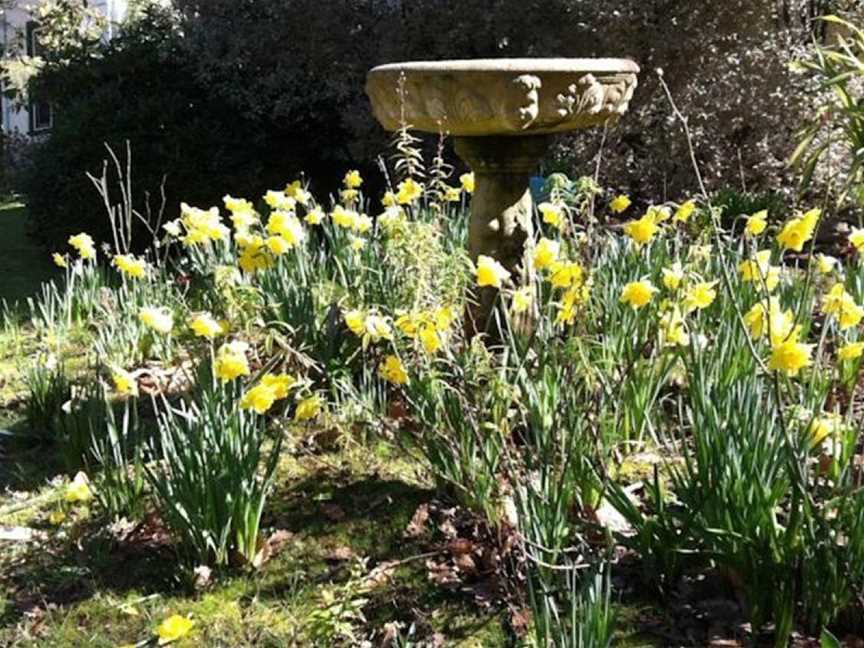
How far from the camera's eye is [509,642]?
99.5 inches

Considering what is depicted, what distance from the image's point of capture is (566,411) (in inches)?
108

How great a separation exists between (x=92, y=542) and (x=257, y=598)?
2.10 feet

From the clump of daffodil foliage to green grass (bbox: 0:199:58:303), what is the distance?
297 cm

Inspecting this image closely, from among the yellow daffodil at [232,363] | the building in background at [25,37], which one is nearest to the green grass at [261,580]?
the yellow daffodil at [232,363]

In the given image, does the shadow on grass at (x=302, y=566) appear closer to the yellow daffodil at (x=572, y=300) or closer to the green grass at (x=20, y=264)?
the yellow daffodil at (x=572, y=300)

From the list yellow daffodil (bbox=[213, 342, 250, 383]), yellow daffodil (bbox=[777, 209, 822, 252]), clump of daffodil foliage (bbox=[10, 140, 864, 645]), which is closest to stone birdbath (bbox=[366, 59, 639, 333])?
clump of daffodil foliage (bbox=[10, 140, 864, 645])

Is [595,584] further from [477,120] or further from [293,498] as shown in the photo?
[477,120]

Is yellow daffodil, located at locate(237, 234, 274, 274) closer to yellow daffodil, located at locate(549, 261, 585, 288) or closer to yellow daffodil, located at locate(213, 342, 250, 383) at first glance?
yellow daffodil, located at locate(213, 342, 250, 383)

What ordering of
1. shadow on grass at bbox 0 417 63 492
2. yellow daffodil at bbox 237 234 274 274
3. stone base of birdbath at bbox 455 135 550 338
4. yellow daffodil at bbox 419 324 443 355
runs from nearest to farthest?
yellow daffodil at bbox 419 324 443 355 < yellow daffodil at bbox 237 234 274 274 < shadow on grass at bbox 0 417 63 492 < stone base of birdbath at bbox 455 135 550 338

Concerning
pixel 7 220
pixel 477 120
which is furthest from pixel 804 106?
pixel 7 220

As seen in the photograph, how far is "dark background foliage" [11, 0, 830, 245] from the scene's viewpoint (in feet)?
23.5

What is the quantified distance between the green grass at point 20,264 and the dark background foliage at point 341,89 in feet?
A: 0.98

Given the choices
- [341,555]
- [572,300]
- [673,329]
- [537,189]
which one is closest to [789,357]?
[673,329]

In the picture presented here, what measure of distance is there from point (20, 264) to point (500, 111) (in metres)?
5.48
